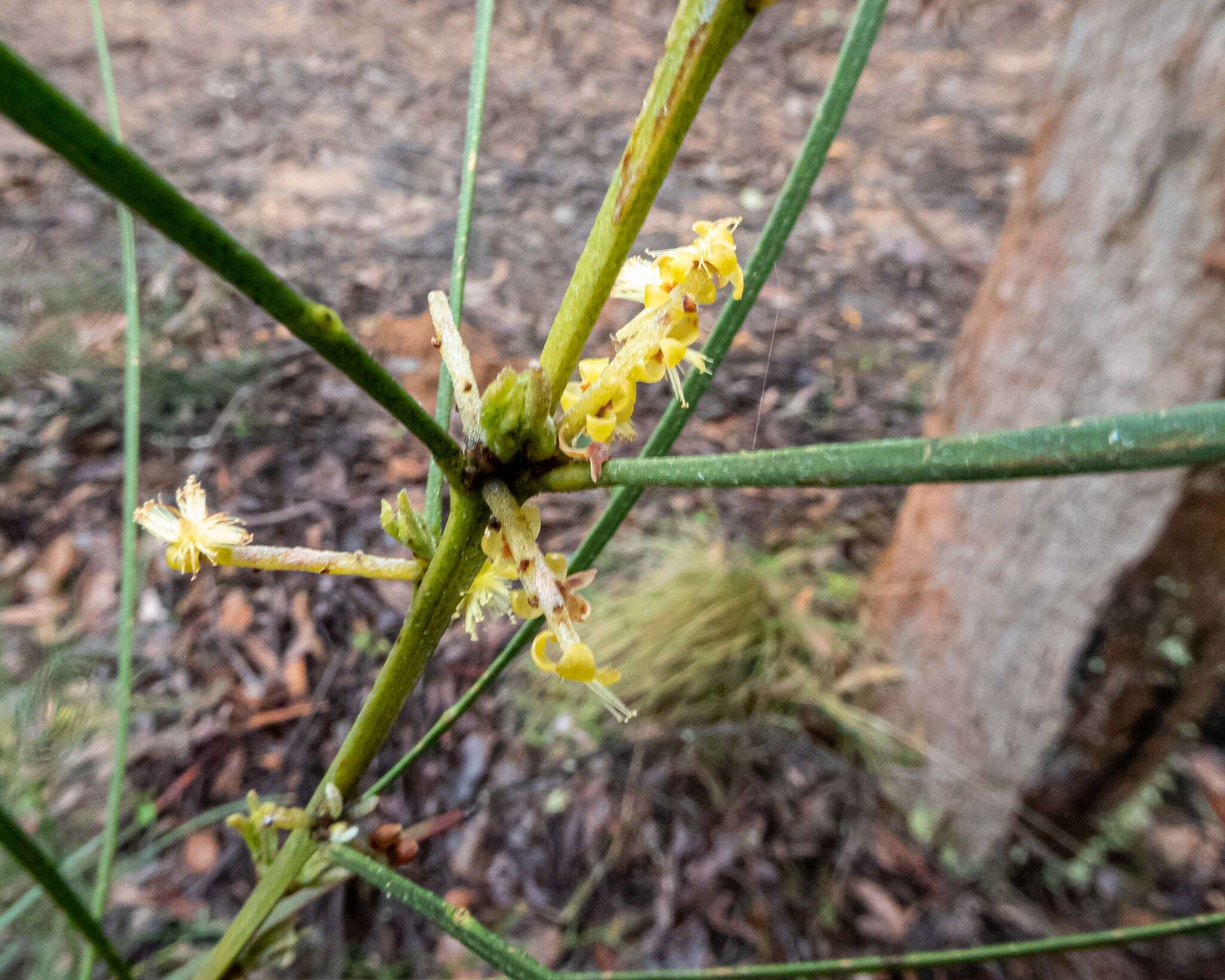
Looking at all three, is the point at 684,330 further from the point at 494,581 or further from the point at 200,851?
the point at 200,851

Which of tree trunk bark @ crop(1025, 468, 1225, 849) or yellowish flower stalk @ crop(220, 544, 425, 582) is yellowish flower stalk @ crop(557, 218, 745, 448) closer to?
yellowish flower stalk @ crop(220, 544, 425, 582)

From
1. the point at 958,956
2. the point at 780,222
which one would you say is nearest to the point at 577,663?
the point at 780,222

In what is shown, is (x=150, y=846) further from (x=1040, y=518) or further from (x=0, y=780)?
(x=1040, y=518)

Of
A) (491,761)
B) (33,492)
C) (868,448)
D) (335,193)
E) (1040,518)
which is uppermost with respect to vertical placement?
(868,448)

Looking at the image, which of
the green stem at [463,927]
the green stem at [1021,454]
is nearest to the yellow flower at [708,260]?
the green stem at [1021,454]

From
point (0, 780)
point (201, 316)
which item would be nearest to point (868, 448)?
point (0, 780)

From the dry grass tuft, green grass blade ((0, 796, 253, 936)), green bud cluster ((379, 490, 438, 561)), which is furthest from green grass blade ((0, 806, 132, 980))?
the dry grass tuft
